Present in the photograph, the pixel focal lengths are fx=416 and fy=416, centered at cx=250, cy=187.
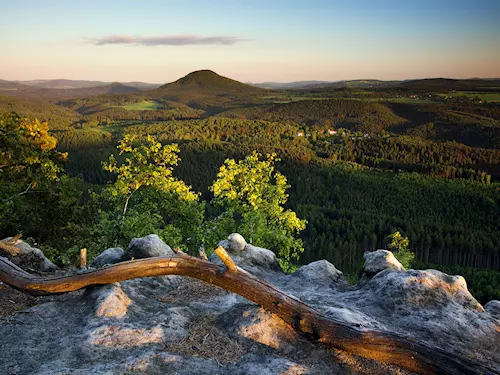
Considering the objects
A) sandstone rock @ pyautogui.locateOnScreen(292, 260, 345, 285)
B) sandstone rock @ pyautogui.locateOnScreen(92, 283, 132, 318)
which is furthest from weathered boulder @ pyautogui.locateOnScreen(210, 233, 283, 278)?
sandstone rock @ pyautogui.locateOnScreen(92, 283, 132, 318)

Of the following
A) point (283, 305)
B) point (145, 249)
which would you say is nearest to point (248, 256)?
point (145, 249)

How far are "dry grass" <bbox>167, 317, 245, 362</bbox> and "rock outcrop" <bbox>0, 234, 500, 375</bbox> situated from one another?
0.09 feet

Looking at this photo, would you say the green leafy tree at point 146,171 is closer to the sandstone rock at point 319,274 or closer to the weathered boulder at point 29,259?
the weathered boulder at point 29,259

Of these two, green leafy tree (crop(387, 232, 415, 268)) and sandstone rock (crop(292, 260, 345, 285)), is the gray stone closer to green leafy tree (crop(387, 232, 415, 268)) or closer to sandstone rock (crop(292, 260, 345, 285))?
sandstone rock (crop(292, 260, 345, 285))

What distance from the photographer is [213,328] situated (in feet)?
41.1

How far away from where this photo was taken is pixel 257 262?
21.4 metres

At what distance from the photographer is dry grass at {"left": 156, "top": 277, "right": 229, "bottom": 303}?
15023mm

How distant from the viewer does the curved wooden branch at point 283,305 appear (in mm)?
10391

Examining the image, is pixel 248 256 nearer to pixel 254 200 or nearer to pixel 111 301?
pixel 254 200

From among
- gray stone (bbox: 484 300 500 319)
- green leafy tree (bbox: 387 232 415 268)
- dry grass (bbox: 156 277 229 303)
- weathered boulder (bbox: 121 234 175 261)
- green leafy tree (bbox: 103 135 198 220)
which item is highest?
green leafy tree (bbox: 103 135 198 220)

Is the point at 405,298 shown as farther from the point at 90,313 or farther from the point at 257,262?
the point at 90,313

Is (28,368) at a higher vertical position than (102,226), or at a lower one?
higher

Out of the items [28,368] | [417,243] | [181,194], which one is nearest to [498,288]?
[417,243]

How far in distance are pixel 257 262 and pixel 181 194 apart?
11367 mm
